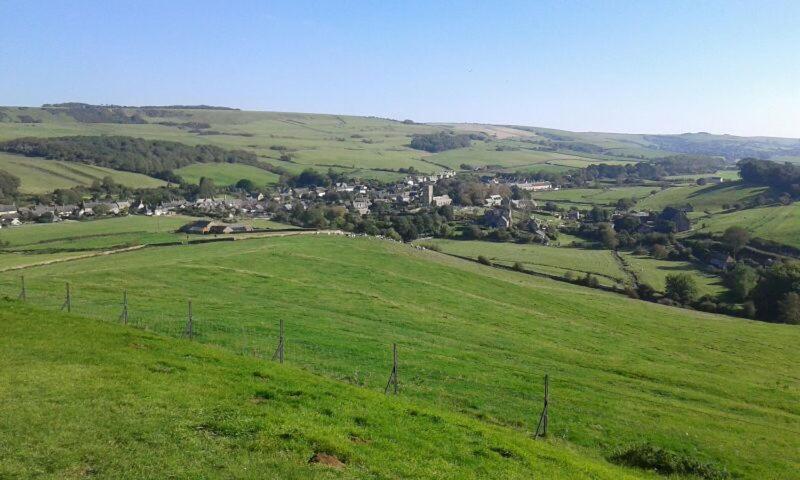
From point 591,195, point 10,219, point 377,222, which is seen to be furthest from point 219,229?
point 591,195

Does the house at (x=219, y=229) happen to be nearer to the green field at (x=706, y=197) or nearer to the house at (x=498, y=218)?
the house at (x=498, y=218)

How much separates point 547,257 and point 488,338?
5391cm

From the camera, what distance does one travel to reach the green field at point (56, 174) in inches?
5246

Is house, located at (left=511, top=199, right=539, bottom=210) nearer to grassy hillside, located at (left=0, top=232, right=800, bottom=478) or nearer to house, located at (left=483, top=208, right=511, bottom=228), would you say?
house, located at (left=483, top=208, right=511, bottom=228)

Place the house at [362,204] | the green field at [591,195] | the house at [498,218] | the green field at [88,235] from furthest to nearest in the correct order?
the green field at [591,195], the house at [362,204], the house at [498,218], the green field at [88,235]

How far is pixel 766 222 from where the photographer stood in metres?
108

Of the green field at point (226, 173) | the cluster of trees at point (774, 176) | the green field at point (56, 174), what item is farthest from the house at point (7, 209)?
the cluster of trees at point (774, 176)

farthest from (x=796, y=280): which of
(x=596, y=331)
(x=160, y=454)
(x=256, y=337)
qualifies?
(x=160, y=454)

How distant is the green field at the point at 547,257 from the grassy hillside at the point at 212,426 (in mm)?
59164

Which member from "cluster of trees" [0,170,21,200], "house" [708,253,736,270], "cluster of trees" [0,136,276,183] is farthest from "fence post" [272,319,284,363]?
"cluster of trees" [0,136,276,183]

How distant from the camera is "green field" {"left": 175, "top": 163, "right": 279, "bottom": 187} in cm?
16775

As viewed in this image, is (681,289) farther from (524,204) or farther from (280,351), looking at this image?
(524,204)

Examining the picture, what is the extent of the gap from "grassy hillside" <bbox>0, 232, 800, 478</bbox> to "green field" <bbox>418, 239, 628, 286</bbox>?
13590 millimetres

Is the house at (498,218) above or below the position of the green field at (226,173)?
below
